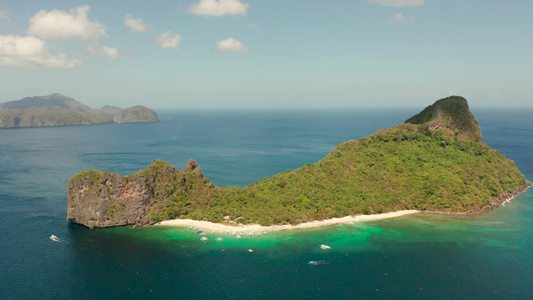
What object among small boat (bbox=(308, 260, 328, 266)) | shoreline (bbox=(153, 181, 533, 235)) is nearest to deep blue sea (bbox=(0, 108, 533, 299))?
small boat (bbox=(308, 260, 328, 266))

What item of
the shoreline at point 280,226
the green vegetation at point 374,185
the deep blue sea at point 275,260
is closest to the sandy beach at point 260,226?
the shoreline at point 280,226

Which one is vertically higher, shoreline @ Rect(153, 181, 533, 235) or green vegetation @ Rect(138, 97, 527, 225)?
green vegetation @ Rect(138, 97, 527, 225)

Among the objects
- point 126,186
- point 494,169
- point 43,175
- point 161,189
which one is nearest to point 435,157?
point 494,169

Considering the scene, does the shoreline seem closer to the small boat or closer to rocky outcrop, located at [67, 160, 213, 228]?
rocky outcrop, located at [67, 160, 213, 228]

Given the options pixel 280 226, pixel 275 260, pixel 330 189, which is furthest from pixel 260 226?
pixel 330 189

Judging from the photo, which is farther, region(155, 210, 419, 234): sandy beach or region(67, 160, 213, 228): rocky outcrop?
region(67, 160, 213, 228): rocky outcrop

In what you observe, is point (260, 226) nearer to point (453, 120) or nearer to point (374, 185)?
point (374, 185)

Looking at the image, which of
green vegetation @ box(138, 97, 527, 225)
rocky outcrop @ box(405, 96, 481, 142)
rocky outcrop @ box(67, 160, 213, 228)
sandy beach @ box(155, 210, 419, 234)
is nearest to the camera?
sandy beach @ box(155, 210, 419, 234)

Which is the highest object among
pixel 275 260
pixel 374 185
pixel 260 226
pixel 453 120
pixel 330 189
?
pixel 453 120

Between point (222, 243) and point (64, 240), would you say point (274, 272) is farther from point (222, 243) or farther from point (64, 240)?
point (64, 240)

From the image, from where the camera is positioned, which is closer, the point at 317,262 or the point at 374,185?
the point at 317,262
